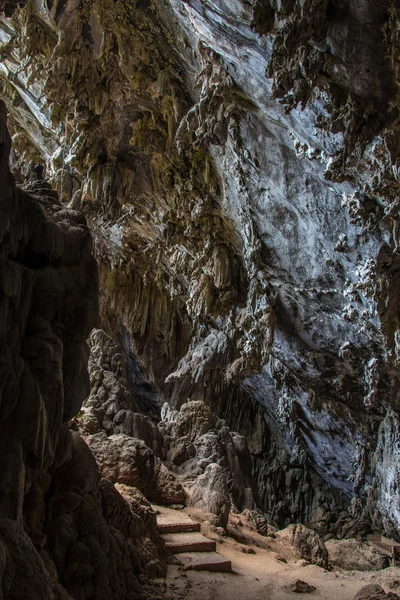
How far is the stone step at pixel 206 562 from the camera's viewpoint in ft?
26.6

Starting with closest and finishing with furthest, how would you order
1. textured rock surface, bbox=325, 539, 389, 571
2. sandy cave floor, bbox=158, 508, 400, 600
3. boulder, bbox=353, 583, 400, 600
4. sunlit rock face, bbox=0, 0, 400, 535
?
sunlit rock face, bbox=0, 0, 400, 535
boulder, bbox=353, 583, 400, 600
sandy cave floor, bbox=158, 508, 400, 600
textured rock surface, bbox=325, 539, 389, 571

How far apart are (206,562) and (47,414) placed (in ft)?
14.9

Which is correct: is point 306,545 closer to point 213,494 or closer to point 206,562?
point 213,494

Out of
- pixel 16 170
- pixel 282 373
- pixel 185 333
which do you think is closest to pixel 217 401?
pixel 185 333

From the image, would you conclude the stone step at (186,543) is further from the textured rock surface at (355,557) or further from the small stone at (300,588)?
the textured rock surface at (355,557)

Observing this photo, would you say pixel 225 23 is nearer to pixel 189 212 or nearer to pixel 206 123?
pixel 206 123

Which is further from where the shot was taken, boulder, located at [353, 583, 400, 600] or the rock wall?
boulder, located at [353, 583, 400, 600]

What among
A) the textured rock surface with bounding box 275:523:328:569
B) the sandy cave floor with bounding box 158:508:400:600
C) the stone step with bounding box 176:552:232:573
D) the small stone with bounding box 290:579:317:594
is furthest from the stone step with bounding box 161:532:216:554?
the textured rock surface with bounding box 275:523:328:569

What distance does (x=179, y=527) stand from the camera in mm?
9484

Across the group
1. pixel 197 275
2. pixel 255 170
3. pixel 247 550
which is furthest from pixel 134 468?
pixel 255 170

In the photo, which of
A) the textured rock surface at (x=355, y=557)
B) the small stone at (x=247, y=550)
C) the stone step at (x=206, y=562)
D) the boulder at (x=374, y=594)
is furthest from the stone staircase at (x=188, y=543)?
the textured rock surface at (x=355, y=557)

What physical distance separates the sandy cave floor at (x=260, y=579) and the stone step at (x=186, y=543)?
1.31ft

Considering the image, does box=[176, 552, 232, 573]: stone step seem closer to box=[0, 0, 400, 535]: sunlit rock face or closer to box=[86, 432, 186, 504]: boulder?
box=[86, 432, 186, 504]: boulder

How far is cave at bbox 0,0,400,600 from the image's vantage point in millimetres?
5449
